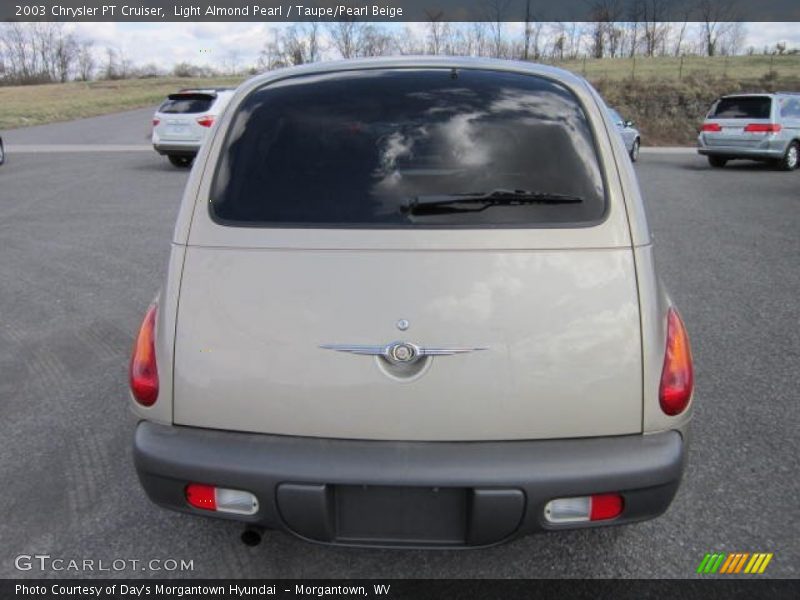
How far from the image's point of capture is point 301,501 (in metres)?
2.03

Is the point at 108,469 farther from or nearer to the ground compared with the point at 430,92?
nearer to the ground

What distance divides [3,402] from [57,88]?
186 ft

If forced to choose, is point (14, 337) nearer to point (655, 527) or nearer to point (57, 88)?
point (655, 527)

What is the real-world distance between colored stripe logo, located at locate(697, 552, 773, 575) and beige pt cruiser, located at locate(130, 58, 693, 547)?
21.5 inches

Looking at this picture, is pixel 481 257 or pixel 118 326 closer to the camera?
pixel 481 257

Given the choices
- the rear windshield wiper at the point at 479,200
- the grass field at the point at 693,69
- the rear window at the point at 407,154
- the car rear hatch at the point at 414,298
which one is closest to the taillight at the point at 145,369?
the car rear hatch at the point at 414,298

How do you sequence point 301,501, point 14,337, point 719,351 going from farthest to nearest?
point 14,337, point 719,351, point 301,501

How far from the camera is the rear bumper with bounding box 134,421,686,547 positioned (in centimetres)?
200

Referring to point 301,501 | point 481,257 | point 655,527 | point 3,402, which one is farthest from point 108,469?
point 655,527

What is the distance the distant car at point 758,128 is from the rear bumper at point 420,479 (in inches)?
634

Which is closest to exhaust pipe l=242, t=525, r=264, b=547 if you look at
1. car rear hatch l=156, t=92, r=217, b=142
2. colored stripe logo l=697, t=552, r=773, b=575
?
colored stripe logo l=697, t=552, r=773, b=575

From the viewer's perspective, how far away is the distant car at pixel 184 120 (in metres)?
15.6

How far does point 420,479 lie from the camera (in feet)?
6.53

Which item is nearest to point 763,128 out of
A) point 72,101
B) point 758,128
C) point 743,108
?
point 758,128
